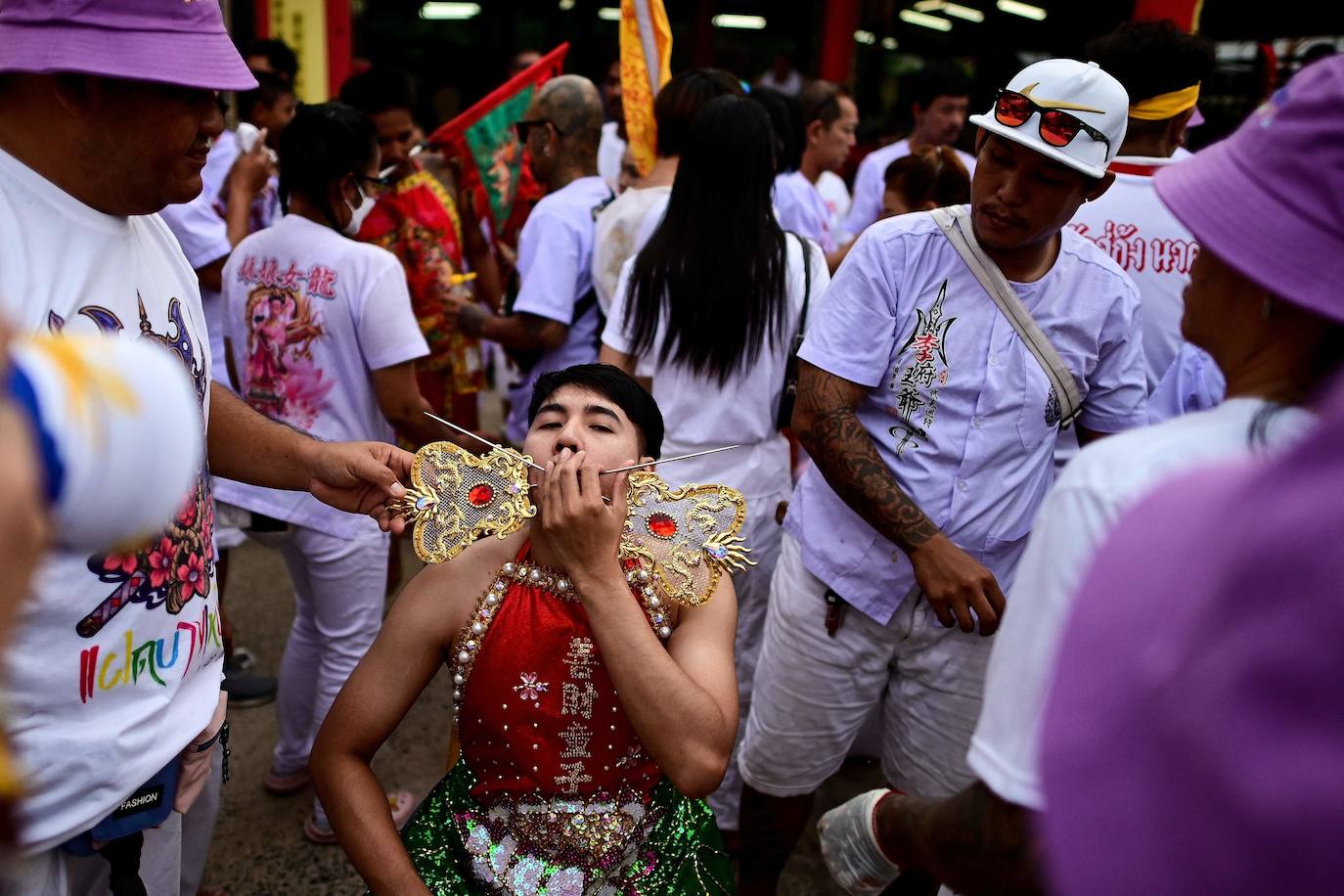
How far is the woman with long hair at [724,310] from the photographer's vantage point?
2.85 metres

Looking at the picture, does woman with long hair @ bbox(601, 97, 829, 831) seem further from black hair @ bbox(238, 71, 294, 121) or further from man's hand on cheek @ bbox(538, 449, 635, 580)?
black hair @ bbox(238, 71, 294, 121)

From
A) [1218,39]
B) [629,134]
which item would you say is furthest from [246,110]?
[1218,39]

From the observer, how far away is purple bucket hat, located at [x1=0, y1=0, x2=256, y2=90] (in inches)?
56.6

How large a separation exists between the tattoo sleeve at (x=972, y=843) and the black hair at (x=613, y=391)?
0.97 meters

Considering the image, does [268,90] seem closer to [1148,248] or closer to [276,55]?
[276,55]

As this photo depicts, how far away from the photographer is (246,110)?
17.0 ft

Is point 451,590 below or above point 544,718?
above

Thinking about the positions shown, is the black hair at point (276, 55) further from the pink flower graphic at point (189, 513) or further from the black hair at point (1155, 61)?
the pink flower graphic at point (189, 513)

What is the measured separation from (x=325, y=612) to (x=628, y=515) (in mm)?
1548

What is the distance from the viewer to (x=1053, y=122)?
7.14ft

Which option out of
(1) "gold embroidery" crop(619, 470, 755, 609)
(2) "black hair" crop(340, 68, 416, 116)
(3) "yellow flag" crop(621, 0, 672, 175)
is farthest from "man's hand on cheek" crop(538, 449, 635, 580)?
(2) "black hair" crop(340, 68, 416, 116)

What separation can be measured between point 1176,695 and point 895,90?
18813 millimetres

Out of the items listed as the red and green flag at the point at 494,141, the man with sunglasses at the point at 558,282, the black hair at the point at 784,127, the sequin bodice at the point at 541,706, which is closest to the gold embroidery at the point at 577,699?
the sequin bodice at the point at 541,706

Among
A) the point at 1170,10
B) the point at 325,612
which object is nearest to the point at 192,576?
the point at 325,612
